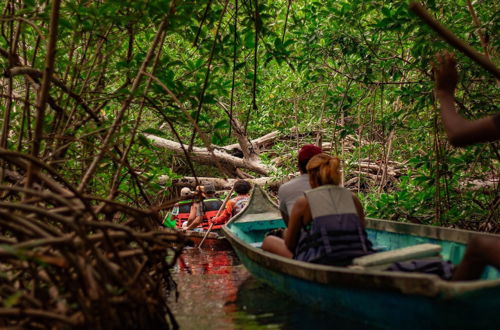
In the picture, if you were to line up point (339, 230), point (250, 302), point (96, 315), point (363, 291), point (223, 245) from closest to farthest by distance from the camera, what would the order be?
point (96, 315)
point (363, 291)
point (339, 230)
point (250, 302)
point (223, 245)

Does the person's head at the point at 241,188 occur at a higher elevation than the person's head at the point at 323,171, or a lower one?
higher

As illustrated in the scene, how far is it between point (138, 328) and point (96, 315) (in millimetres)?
379

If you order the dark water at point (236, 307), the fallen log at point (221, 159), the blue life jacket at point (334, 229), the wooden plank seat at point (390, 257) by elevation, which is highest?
the fallen log at point (221, 159)

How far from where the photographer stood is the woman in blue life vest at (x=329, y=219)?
13.3 ft

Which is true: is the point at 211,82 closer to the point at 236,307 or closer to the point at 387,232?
the point at 236,307

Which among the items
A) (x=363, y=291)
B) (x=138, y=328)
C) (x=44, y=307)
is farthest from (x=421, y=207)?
(x=44, y=307)

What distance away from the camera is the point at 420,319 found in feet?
10.3

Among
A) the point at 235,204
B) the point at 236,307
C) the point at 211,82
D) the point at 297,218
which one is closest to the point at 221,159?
the point at 235,204

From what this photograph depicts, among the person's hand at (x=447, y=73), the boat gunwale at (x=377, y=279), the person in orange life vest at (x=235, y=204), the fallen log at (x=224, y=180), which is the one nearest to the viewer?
the boat gunwale at (x=377, y=279)

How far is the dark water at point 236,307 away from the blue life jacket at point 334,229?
445 millimetres

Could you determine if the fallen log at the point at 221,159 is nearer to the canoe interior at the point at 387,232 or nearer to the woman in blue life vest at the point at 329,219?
the canoe interior at the point at 387,232

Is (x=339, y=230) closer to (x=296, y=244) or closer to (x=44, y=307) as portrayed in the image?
(x=296, y=244)

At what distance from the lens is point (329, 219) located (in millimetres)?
4074

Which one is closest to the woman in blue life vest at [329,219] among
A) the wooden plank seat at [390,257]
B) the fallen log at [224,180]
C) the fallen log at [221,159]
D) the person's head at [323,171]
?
the person's head at [323,171]
